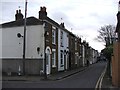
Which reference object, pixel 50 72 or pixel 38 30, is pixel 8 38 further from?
pixel 50 72

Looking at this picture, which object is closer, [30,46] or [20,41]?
[30,46]

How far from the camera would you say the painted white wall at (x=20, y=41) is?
103 ft

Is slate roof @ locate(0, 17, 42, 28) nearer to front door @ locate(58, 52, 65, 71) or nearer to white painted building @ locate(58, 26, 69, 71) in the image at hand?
white painted building @ locate(58, 26, 69, 71)

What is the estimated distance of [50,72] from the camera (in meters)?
33.8

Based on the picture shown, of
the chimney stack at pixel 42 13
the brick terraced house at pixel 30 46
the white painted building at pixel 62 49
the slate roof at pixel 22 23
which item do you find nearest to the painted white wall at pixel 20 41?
the brick terraced house at pixel 30 46

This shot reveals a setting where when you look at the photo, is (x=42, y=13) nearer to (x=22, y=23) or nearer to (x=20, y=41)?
(x=22, y=23)

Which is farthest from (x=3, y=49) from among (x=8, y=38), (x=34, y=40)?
(x=34, y=40)

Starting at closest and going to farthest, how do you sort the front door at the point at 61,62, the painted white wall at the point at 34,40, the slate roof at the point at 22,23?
the painted white wall at the point at 34,40 < the slate roof at the point at 22,23 < the front door at the point at 61,62

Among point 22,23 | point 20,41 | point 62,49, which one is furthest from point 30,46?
point 62,49

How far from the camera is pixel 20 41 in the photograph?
32.6 meters

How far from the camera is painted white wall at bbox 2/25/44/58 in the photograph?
31.5 m

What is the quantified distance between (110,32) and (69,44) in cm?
4089

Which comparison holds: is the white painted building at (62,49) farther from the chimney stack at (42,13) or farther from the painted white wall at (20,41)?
the painted white wall at (20,41)

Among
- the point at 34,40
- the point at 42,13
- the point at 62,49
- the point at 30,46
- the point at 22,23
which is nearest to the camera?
the point at 34,40
